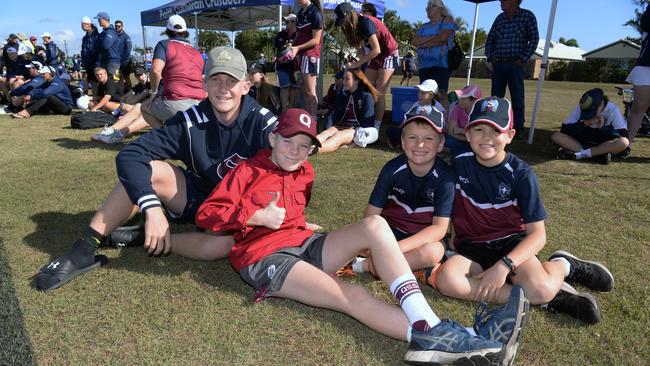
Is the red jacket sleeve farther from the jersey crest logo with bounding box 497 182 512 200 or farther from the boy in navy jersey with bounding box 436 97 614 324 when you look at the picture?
the jersey crest logo with bounding box 497 182 512 200

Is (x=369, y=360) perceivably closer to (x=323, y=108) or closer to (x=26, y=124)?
(x=323, y=108)

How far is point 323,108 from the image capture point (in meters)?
8.64

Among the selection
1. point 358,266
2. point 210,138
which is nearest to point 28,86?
point 210,138

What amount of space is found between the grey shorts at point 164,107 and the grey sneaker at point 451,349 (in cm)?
449

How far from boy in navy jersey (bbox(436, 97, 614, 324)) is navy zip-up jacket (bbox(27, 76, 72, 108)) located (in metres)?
9.91

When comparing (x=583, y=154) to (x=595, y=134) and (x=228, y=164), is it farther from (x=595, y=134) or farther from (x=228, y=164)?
(x=228, y=164)

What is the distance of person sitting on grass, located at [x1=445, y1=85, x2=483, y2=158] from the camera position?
18.1 feet

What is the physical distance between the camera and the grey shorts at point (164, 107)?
5.81 m

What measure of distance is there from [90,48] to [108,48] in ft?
3.25

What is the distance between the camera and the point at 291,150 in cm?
264

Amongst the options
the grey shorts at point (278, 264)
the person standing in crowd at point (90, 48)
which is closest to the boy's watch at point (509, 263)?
the grey shorts at point (278, 264)

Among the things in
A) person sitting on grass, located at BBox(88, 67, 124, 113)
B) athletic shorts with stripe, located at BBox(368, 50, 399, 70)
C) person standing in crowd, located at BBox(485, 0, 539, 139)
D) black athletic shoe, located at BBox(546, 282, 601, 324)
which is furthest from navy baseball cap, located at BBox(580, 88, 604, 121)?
person sitting on grass, located at BBox(88, 67, 124, 113)

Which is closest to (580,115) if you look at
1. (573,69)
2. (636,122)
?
(636,122)

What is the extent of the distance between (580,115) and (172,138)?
5609mm
